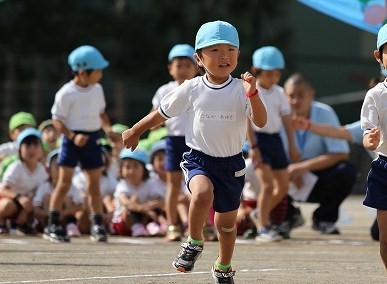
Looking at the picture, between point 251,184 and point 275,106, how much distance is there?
1460 mm

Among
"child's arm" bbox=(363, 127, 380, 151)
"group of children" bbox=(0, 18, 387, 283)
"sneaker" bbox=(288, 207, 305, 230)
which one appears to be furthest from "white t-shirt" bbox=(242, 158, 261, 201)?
"child's arm" bbox=(363, 127, 380, 151)

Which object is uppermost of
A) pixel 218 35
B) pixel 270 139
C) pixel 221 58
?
pixel 218 35

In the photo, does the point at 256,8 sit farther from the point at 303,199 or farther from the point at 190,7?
the point at 303,199

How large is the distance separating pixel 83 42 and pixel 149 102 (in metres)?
4.08

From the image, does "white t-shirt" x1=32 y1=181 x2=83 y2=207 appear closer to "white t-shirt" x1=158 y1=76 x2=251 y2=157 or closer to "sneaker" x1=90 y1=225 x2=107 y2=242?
"sneaker" x1=90 y1=225 x2=107 y2=242

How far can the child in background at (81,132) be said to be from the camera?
12.3 meters

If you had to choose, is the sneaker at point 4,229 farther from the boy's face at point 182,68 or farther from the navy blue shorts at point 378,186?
the navy blue shorts at point 378,186

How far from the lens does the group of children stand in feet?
28.5

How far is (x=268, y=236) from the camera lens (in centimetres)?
1260

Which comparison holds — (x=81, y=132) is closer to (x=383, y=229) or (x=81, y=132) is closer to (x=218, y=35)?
(x=218, y=35)

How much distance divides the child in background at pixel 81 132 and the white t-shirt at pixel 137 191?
117cm

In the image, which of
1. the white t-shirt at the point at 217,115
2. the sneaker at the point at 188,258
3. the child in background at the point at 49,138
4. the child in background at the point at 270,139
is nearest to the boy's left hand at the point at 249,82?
the white t-shirt at the point at 217,115

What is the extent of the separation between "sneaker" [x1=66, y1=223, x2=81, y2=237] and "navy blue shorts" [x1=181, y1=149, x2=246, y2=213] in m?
4.85

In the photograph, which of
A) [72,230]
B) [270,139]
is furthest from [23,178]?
[270,139]
